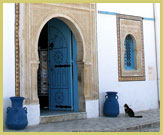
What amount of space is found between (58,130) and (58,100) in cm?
249

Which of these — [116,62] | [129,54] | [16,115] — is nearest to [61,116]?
[16,115]

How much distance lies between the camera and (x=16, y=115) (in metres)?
7.02

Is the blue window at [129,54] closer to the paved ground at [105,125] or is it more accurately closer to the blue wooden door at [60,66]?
the paved ground at [105,125]

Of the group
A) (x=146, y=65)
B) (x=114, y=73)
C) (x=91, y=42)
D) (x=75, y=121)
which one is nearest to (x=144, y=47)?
(x=146, y=65)

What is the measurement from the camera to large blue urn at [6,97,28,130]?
6992mm

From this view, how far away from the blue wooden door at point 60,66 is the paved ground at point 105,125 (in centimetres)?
113

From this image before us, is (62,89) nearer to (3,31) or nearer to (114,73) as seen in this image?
(114,73)

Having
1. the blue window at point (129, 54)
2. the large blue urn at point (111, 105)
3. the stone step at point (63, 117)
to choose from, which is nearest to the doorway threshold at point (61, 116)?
the stone step at point (63, 117)

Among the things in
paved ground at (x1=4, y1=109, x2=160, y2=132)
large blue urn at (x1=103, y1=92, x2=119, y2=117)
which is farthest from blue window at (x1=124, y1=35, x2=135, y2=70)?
paved ground at (x1=4, y1=109, x2=160, y2=132)

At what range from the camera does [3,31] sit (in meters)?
7.42

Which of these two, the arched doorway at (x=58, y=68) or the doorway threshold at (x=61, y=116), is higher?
the arched doorway at (x=58, y=68)

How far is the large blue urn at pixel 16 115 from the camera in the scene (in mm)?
6992

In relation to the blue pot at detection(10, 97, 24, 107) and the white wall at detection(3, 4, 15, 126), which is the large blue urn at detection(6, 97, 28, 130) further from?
the white wall at detection(3, 4, 15, 126)

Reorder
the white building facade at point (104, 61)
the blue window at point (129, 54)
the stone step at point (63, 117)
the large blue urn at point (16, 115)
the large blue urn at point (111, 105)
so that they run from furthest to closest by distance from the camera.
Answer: the blue window at point (129, 54), the large blue urn at point (111, 105), the stone step at point (63, 117), the white building facade at point (104, 61), the large blue urn at point (16, 115)
